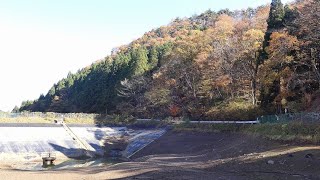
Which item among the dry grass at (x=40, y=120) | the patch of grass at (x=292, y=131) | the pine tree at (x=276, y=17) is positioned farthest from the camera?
the dry grass at (x=40, y=120)

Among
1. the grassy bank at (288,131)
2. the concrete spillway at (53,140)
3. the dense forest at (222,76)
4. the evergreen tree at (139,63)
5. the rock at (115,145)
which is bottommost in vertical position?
the rock at (115,145)

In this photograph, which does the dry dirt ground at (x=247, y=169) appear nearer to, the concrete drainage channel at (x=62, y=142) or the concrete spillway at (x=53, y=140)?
the concrete drainage channel at (x=62, y=142)

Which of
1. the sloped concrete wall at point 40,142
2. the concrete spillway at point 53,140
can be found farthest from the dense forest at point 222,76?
the sloped concrete wall at point 40,142

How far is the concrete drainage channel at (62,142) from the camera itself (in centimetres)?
3341

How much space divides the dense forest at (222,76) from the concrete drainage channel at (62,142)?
10507 mm

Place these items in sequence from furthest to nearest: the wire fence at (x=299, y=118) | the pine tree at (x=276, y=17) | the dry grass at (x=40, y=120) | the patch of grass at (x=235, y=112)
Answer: the dry grass at (x=40, y=120) → the pine tree at (x=276, y=17) → the patch of grass at (x=235, y=112) → the wire fence at (x=299, y=118)

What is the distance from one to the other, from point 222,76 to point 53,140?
23.1m

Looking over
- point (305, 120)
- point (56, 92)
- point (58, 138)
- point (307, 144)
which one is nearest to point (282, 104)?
point (305, 120)

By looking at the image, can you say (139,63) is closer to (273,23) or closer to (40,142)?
(40,142)

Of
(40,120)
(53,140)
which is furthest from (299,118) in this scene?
(40,120)

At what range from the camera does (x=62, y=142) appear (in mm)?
39625

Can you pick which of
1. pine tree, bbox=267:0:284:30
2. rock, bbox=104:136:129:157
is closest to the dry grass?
rock, bbox=104:136:129:157

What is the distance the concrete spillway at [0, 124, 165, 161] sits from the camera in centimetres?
3484

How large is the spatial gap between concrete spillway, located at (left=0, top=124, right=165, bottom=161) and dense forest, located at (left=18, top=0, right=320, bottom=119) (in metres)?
10.2
